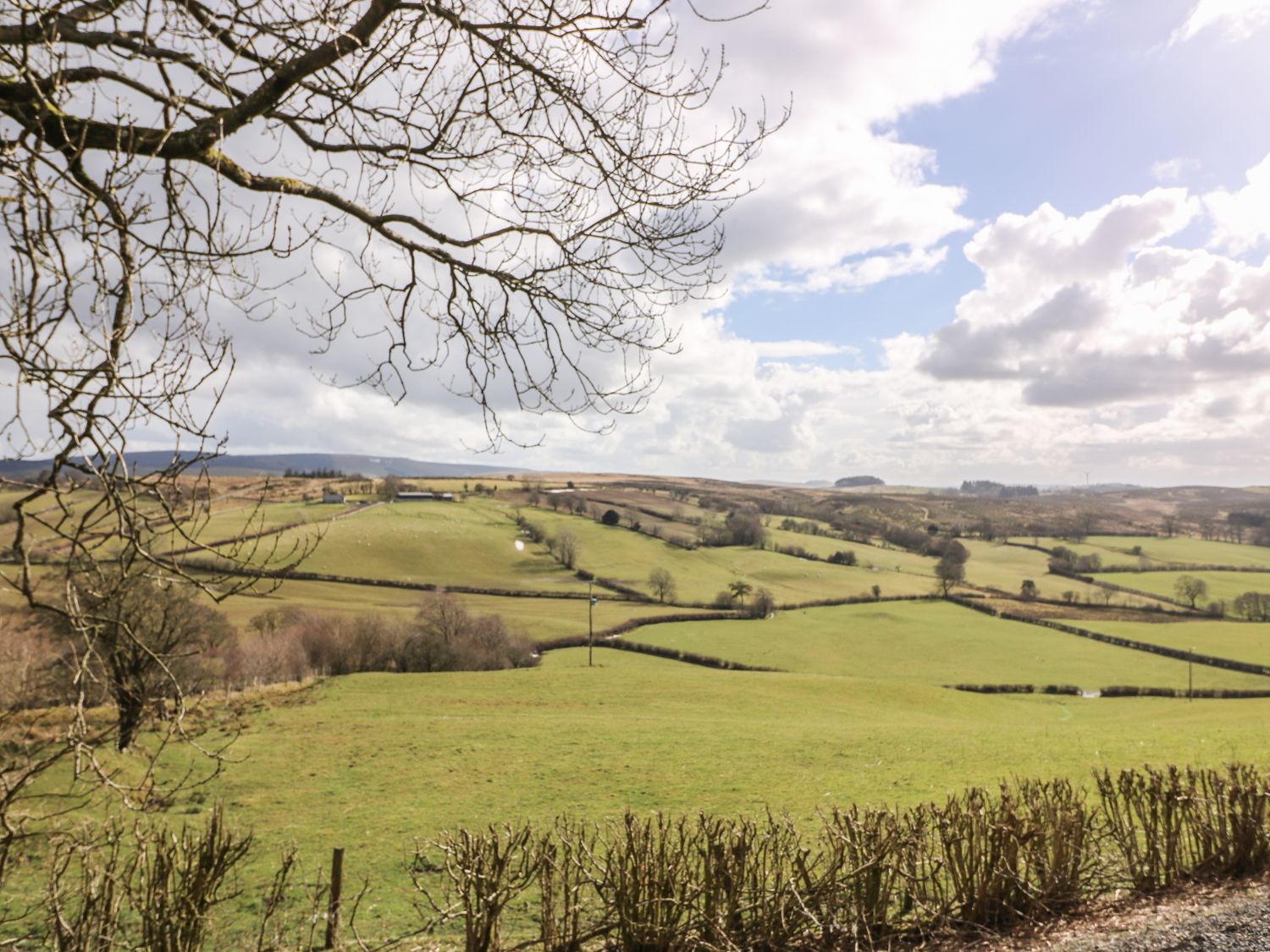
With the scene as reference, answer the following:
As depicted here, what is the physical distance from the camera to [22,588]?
3514mm

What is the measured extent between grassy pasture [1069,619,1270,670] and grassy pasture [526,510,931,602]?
18126 millimetres

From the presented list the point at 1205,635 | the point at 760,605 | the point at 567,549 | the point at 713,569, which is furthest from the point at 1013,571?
the point at 567,549

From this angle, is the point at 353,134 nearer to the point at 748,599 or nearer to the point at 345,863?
the point at 345,863

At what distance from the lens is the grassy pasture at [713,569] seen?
7531cm

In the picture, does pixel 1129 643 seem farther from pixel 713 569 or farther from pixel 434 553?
pixel 434 553

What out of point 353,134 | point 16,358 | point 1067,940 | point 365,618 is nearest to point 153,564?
point 16,358

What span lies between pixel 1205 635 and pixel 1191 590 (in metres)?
17.4

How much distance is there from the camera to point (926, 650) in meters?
58.0

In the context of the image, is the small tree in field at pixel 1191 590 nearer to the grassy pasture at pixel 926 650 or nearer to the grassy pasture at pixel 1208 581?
the grassy pasture at pixel 1208 581

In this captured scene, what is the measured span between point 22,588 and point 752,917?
254 inches

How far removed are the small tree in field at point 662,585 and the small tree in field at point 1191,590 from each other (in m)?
54.1

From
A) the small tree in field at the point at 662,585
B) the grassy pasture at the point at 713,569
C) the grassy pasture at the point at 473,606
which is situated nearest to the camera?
the grassy pasture at the point at 473,606

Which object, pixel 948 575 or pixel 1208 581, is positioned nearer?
pixel 948 575

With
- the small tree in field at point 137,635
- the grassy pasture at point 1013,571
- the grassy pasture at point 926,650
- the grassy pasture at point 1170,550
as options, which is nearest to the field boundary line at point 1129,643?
the grassy pasture at point 926,650
